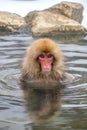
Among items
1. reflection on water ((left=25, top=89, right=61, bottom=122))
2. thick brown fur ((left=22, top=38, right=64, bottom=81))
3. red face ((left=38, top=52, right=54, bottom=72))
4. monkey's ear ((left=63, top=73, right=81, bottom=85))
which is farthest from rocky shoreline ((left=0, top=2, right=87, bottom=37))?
reflection on water ((left=25, top=89, right=61, bottom=122))

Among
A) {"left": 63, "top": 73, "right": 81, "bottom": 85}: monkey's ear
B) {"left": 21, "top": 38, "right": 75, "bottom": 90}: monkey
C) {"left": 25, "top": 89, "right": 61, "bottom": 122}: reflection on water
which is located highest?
{"left": 21, "top": 38, "right": 75, "bottom": 90}: monkey

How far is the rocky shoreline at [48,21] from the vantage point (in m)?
12.7

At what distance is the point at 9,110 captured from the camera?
7031mm

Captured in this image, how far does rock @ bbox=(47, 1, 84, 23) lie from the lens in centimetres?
1361

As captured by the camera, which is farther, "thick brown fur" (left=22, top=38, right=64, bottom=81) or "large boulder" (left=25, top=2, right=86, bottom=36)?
"large boulder" (left=25, top=2, right=86, bottom=36)

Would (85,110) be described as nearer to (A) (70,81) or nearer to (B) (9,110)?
(B) (9,110)

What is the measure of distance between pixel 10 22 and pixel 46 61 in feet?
17.1

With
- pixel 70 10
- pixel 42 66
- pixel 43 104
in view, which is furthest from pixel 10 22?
pixel 43 104

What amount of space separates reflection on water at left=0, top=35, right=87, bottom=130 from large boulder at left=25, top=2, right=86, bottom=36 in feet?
7.78

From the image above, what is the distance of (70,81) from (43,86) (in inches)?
17.0

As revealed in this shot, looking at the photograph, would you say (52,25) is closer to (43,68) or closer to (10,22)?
(10,22)

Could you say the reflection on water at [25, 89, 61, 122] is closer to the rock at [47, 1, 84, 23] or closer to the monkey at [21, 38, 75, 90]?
the monkey at [21, 38, 75, 90]

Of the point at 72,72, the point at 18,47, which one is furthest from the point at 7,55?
the point at 72,72

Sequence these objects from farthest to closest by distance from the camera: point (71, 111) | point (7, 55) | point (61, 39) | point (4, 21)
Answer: point (4, 21)
point (61, 39)
point (7, 55)
point (71, 111)
